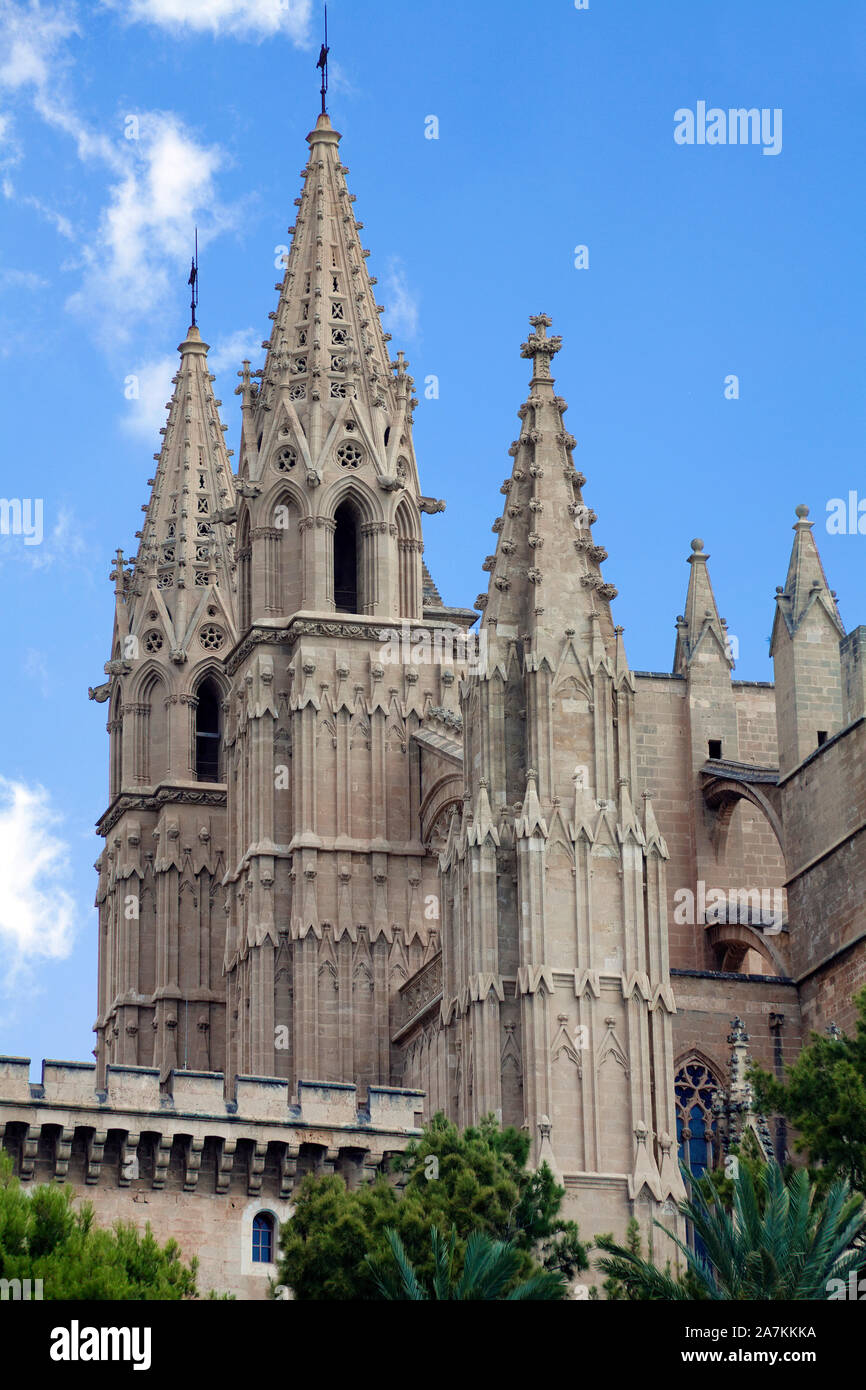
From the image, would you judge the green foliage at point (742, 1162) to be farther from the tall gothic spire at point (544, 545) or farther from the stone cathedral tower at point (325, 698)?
the stone cathedral tower at point (325, 698)

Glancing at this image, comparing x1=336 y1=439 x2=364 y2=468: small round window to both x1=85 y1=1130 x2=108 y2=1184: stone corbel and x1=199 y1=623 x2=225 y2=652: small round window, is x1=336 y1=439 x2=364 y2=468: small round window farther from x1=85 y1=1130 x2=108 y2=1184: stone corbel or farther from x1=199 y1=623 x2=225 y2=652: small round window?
Answer: x1=85 y1=1130 x2=108 y2=1184: stone corbel

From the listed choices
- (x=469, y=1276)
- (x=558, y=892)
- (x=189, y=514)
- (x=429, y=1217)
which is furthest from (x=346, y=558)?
(x=469, y=1276)

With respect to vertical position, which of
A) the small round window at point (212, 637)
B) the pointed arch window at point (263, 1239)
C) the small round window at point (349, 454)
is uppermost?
the small round window at point (349, 454)

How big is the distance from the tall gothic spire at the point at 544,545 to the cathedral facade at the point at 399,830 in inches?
2.5

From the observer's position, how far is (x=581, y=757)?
57469 millimetres

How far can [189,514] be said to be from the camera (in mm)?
81688

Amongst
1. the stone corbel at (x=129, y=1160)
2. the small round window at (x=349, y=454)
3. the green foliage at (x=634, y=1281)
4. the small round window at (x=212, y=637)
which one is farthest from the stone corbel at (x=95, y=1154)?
the small round window at (x=212, y=637)

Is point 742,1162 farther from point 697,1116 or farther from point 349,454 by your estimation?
point 349,454

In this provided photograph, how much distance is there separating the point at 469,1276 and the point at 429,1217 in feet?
12.4

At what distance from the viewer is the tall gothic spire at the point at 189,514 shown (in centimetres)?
8062

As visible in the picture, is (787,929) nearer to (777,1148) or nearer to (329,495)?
(777,1148)

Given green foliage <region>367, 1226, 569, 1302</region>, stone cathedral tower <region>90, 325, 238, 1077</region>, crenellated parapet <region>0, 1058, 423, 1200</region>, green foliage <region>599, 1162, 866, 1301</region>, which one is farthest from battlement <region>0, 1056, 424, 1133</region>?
stone cathedral tower <region>90, 325, 238, 1077</region>
